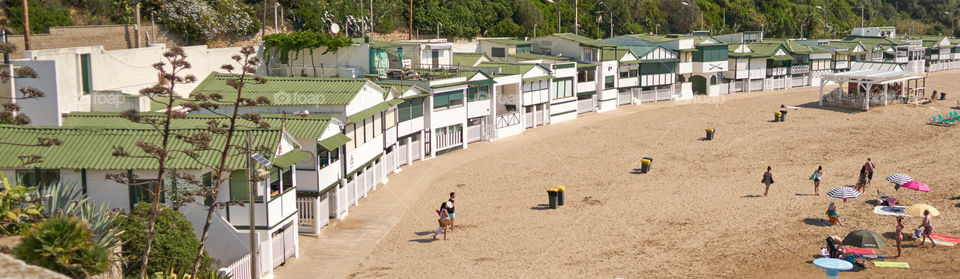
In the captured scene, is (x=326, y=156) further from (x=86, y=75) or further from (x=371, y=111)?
(x=86, y=75)

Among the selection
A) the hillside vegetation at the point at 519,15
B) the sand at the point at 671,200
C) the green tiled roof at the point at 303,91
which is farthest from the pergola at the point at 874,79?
the green tiled roof at the point at 303,91

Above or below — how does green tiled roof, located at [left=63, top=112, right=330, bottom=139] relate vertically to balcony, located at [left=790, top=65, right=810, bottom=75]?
above

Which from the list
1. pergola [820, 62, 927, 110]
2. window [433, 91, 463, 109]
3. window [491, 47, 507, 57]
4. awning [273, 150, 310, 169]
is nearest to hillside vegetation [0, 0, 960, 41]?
window [491, 47, 507, 57]

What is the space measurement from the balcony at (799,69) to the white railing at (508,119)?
1437 inches

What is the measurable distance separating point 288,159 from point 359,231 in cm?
592

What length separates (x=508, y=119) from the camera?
52.1 metres

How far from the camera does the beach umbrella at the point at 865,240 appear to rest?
26.1 metres

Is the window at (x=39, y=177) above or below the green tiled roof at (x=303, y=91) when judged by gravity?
below

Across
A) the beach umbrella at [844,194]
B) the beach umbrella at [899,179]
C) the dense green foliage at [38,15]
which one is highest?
the dense green foliage at [38,15]

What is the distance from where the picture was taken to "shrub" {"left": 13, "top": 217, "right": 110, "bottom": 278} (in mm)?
18297

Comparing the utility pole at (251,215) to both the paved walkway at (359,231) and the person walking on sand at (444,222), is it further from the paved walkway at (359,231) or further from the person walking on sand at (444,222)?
the person walking on sand at (444,222)

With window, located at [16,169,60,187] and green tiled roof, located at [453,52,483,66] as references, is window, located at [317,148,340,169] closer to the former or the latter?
window, located at [16,169,60,187]

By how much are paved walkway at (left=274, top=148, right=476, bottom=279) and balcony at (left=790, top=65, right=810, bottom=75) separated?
47345 millimetres

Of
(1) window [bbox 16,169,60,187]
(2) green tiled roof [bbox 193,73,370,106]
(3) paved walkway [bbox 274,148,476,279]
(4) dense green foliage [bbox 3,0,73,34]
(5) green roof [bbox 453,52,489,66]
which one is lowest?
(3) paved walkway [bbox 274,148,476,279]
